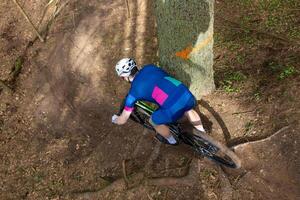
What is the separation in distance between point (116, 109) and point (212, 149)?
2.77 m

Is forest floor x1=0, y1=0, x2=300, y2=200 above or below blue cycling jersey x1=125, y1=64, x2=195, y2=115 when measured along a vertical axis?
below

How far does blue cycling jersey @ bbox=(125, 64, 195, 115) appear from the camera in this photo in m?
6.19

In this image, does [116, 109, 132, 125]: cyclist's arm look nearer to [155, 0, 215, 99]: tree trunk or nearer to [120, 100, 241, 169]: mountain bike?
[120, 100, 241, 169]: mountain bike

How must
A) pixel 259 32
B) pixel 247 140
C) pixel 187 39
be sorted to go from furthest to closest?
pixel 259 32 < pixel 247 140 < pixel 187 39

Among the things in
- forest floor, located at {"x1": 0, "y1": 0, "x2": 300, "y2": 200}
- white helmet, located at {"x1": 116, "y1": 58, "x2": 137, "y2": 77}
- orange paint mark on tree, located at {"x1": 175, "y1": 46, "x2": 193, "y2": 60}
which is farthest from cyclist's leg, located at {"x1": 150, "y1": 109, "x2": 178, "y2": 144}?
orange paint mark on tree, located at {"x1": 175, "y1": 46, "x2": 193, "y2": 60}

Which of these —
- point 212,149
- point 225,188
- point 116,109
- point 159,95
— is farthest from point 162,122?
point 116,109

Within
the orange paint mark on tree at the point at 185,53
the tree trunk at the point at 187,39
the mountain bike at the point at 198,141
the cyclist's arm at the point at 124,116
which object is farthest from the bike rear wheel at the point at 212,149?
the orange paint mark on tree at the point at 185,53

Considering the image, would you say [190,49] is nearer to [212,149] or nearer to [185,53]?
[185,53]

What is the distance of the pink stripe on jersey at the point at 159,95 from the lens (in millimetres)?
6214

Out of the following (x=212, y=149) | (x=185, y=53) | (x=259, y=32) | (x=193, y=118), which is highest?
(x=185, y=53)

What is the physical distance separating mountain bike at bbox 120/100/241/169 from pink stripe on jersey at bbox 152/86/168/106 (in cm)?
60

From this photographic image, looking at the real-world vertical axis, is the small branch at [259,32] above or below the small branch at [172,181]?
below

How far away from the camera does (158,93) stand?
625cm

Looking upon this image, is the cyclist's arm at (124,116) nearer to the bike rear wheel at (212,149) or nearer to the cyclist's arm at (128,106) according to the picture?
the cyclist's arm at (128,106)
